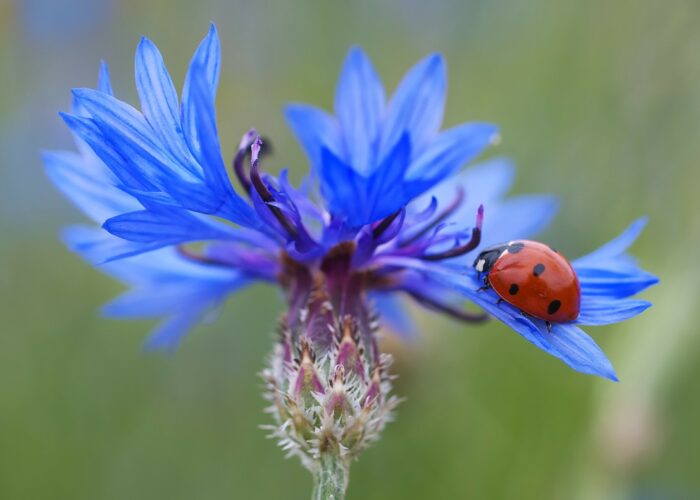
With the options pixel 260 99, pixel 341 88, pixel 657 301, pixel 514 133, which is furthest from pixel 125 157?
pixel 514 133

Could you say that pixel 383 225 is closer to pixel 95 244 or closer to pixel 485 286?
pixel 485 286

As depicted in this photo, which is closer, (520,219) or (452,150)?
(452,150)

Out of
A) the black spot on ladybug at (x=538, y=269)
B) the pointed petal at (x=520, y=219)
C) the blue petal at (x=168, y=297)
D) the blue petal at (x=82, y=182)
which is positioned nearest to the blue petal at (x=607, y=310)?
the black spot on ladybug at (x=538, y=269)

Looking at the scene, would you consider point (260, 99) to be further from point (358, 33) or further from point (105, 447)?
point (105, 447)

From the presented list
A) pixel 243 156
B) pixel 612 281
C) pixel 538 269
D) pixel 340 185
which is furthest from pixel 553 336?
pixel 243 156

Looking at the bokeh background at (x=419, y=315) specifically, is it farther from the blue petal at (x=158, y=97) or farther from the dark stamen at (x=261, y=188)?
the blue petal at (x=158, y=97)

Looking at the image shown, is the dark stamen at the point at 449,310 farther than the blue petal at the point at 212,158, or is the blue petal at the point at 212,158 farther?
the dark stamen at the point at 449,310
